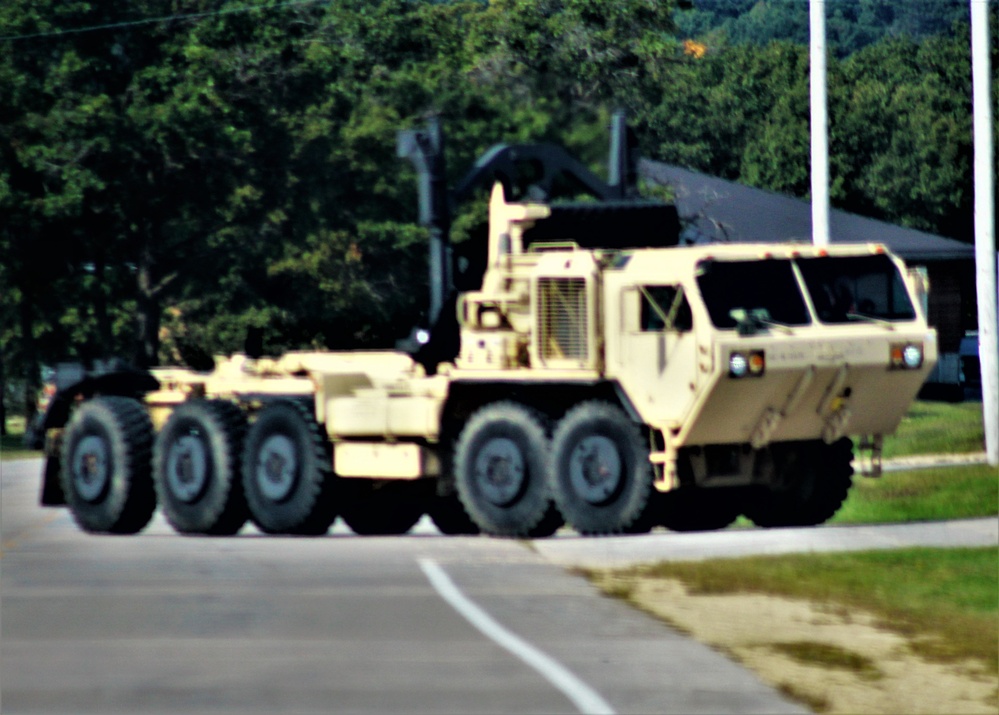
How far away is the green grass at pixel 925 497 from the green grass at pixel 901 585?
4.55 meters

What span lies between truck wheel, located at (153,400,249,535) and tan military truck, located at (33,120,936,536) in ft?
0.08

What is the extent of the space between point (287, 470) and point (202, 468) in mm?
989

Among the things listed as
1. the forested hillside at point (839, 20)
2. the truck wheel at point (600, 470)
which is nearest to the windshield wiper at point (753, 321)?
the truck wheel at point (600, 470)

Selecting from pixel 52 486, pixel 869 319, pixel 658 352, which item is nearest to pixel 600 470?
pixel 658 352

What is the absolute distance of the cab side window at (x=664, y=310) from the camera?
64.4 ft

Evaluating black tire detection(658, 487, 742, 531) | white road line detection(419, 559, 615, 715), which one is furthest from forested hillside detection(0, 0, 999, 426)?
white road line detection(419, 559, 615, 715)

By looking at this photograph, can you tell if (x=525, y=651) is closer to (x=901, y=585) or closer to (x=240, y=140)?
(x=901, y=585)

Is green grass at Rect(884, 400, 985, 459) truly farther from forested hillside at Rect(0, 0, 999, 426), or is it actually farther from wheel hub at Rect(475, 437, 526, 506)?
wheel hub at Rect(475, 437, 526, 506)

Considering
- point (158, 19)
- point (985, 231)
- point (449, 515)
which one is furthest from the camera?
point (158, 19)

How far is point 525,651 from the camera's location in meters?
13.2

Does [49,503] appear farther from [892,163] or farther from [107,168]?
[892,163]

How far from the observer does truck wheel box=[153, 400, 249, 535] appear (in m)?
21.9

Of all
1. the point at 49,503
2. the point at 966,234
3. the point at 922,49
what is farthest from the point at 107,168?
the point at 922,49

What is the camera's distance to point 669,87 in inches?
1618
